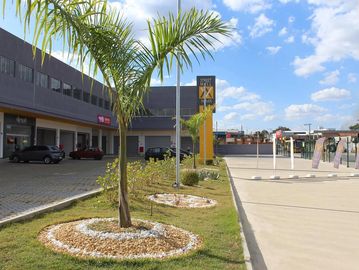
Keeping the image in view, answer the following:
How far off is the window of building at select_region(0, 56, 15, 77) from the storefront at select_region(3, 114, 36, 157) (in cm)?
Result: 380

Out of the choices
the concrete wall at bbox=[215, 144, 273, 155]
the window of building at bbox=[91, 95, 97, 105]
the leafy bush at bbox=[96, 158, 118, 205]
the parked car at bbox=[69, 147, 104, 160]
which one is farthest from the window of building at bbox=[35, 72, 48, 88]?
the concrete wall at bbox=[215, 144, 273, 155]

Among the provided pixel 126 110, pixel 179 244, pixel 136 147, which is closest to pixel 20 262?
pixel 179 244

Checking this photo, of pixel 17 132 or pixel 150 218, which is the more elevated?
pixel 17 132

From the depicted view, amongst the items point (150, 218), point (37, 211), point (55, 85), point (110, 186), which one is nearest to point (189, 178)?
point (110, 186)

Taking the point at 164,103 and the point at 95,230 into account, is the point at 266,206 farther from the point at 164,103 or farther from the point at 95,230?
the point at 164,103

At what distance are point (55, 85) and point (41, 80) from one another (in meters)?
3.20

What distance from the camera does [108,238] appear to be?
620 cm

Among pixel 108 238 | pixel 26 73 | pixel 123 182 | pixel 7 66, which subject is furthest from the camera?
pixel 26 73

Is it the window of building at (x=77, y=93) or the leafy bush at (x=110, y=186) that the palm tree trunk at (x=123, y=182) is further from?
the window of building at (x=77, y=93)

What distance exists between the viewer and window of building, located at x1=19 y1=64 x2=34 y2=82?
33875 millimetres

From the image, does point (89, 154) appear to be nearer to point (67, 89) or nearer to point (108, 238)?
point (67, 89)

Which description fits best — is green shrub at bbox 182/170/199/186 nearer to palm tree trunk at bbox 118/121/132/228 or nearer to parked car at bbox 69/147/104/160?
palm tree trunk at bbox 118/121/132/228

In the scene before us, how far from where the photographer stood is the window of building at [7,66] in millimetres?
31094

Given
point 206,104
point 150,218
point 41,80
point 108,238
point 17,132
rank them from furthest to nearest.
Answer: point 41,80 < point 17,132 < point 206,104 < point 150,218 < point 108,238
